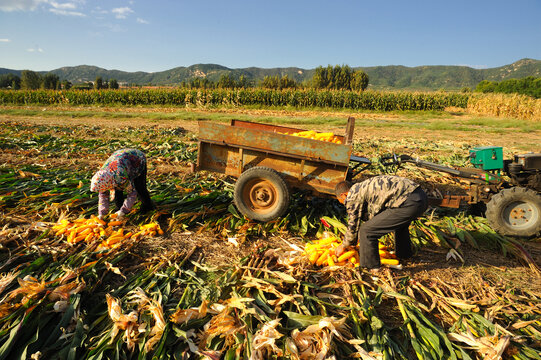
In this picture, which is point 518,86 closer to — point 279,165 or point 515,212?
point 515,212

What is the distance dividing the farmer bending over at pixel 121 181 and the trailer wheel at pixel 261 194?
1.52 meters

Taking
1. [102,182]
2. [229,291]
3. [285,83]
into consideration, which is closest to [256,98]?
[285,83]

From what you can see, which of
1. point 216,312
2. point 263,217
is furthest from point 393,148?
point 216,312

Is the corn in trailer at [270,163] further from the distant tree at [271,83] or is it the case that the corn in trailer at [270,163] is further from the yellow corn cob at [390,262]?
the distant tree at [271,83]

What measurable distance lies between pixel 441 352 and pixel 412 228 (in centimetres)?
241

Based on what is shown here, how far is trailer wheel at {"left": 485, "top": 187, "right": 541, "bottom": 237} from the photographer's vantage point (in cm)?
433

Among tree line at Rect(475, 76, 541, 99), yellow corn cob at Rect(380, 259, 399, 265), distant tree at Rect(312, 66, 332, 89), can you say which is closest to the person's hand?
yellow corn cob at Rect(380, 259, 399, 265)

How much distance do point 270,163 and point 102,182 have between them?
7.90 feet

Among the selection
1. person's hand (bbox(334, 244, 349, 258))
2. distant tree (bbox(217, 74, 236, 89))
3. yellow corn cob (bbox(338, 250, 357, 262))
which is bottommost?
yellow corn cob (bbox(338, 250, 357, 262))

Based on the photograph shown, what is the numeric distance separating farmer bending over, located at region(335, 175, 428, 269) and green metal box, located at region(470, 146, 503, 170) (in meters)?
2.60

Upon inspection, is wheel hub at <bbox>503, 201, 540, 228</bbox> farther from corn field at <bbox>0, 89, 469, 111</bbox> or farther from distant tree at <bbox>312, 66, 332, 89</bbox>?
distant tree at <bbox>312, 66, 332, 89</bbox>

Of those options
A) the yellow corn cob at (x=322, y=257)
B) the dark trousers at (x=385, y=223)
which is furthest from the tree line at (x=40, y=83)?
the dark trousers at (x=385, y=223)

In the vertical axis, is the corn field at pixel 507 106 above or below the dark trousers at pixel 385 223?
above

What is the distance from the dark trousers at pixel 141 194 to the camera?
4.34 metres
